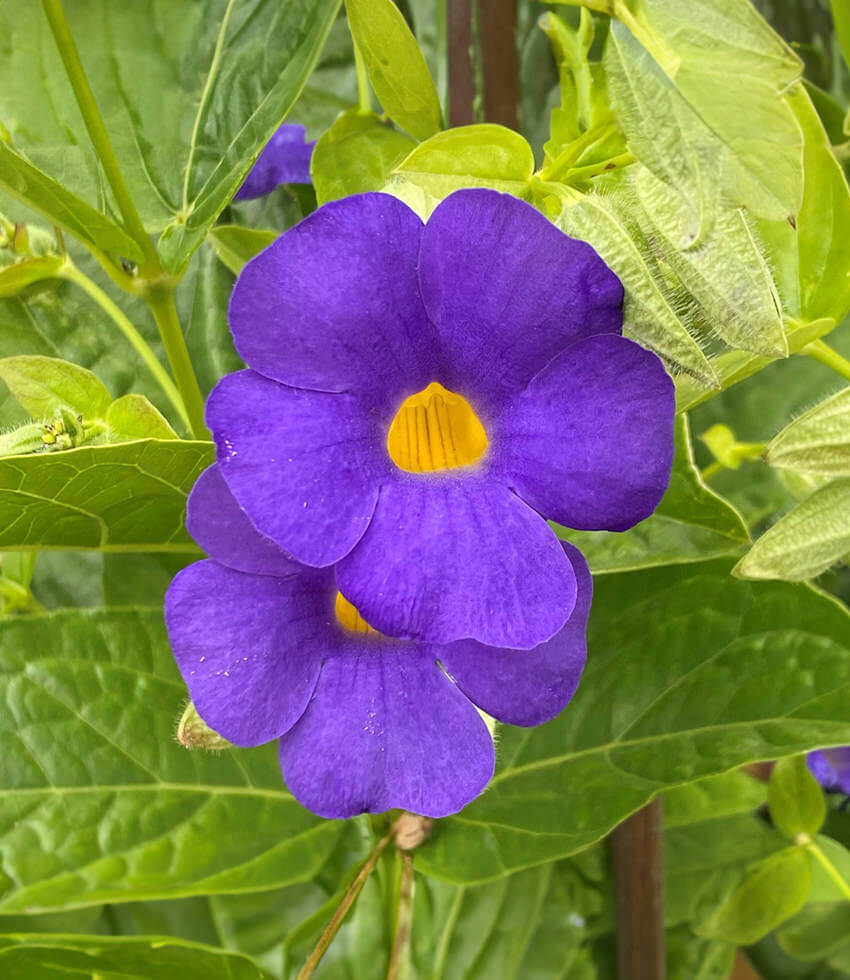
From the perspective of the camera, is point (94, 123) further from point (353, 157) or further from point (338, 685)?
point (338, 685)

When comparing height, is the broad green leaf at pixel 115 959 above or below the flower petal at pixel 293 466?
→ below

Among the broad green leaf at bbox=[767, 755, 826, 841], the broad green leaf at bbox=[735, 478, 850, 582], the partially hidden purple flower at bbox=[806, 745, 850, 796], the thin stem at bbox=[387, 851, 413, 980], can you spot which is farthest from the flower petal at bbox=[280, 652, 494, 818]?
the partially hidden purple flower at bbox=[806, 745, 850, 796]

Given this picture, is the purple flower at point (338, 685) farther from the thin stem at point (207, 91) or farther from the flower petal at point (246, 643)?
the thin stem at point (207, 91)

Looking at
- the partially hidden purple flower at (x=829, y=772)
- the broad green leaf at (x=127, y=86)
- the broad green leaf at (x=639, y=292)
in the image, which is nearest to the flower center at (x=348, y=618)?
the broad green leaf at (x=639, y=292)

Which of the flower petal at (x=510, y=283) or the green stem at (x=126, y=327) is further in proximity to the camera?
the green stem at (x=126, y=327)

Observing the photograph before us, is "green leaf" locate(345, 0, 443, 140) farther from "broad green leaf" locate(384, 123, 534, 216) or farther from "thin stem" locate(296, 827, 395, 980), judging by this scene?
"thin stem" locate(296, 827, 395, 980)

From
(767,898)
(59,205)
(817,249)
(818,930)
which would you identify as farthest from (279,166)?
(818,930)

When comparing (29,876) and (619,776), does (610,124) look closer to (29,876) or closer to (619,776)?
(619,776)
